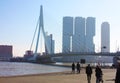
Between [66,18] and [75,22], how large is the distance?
253 inches

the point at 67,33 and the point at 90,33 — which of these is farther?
the point at 90,33

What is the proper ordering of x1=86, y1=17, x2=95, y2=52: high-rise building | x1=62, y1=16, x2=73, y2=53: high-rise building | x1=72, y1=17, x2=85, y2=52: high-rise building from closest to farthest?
x1=72, y1=17, x2=85, y2=52: high-rise building → x1=62, y1=16, x2=73, y2=53: high-rise building → x1=86, y1=17, x2=95, y2=52: high-rise building

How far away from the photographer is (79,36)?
165250 mm

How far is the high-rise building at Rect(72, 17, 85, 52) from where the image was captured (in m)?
150

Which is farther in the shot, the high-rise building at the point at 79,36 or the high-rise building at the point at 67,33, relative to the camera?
the high-rise building at the point at 67,33

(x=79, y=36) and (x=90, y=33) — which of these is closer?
(x=79, y=36)

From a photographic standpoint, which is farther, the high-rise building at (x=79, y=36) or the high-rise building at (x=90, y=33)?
the high-rise building at (x=90, y=33)

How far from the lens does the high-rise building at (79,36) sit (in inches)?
5901

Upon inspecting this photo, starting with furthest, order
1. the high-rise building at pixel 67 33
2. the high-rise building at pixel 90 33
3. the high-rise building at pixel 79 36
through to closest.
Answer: the high-rise building at pixel 90 33 → the high-rise building at pixel 67 33 → the high-rise building at pixel 79 36

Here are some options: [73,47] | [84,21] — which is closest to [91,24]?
[84,21]

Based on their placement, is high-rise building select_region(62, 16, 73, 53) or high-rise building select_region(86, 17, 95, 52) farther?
high-rise building select_region(86, 17, 95, 52)

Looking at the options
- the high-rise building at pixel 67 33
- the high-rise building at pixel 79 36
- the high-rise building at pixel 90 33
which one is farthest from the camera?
the high-rise building at pixel 90 33

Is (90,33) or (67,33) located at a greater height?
(90,33)

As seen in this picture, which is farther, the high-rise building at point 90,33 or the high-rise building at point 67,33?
the high-rise building at point 90,33
